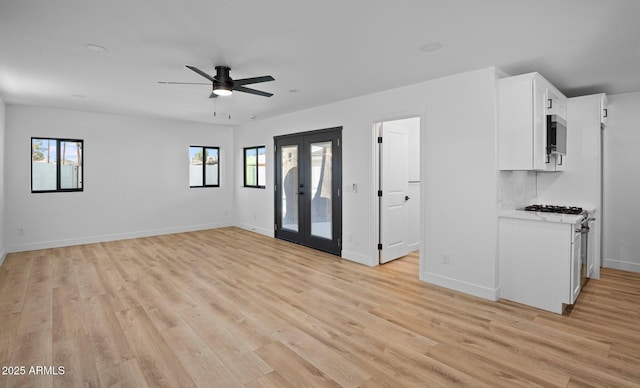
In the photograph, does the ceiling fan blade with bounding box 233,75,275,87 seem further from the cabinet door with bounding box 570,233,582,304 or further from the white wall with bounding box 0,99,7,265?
the white wall with bounding box 0,99,7,265

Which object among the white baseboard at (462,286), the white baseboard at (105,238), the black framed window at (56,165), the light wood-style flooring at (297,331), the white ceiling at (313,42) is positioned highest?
the white ceiling at (313,42)

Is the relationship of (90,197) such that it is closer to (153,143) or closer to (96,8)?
(153,143)

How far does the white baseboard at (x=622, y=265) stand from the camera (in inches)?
182

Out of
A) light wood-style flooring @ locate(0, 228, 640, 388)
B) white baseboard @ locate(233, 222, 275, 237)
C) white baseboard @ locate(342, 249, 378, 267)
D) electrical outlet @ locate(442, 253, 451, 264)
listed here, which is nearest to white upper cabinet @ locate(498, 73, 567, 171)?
electrical outlet @ locate(442, 253, 451, 264)

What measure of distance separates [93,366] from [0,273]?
141 inches

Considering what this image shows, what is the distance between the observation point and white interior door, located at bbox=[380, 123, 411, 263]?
498 cm

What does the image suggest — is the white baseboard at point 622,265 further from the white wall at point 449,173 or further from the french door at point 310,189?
the french door at point 310,189

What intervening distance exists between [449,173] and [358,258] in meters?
1.98

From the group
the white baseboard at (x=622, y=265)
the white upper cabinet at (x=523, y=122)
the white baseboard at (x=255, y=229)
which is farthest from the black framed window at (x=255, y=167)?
the white baseboard at (x=622, y=265)

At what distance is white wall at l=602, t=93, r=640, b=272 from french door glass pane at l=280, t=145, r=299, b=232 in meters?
5.01

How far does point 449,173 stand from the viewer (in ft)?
12.9

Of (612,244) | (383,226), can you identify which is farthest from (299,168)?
(612,244)

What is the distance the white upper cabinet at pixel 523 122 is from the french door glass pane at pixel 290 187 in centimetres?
374

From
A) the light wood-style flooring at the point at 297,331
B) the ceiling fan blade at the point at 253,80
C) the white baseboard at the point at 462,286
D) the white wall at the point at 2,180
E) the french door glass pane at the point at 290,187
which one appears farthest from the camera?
the french door glass pane at the point at 290,187
